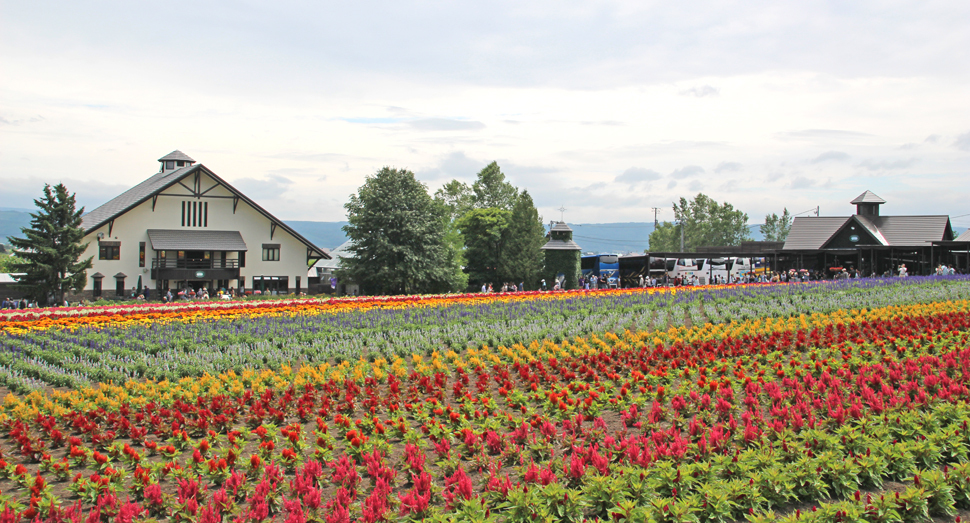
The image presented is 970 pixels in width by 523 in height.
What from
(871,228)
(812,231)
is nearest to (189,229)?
(812,231)

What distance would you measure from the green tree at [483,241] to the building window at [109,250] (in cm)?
2799

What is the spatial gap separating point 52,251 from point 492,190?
46.7 meters

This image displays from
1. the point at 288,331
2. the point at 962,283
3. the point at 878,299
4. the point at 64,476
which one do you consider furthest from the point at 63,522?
the point at 962,283

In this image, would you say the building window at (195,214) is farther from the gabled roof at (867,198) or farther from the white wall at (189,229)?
the gabled roof at (867,198)

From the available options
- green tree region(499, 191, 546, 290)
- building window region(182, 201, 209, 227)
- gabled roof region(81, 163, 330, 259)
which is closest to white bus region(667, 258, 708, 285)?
green tree region(499, 191, 546, 290)

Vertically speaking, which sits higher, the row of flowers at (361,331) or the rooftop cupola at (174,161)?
the rooftop cupola at (174,161)

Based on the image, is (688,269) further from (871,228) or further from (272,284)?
(272,284)

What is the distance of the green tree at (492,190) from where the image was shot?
76.2 metres

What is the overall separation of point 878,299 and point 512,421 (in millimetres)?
19391

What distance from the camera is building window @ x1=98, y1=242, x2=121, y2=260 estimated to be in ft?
157

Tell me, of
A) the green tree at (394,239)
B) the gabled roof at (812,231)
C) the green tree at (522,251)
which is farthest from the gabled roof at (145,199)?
the gabled roof at (812,231)

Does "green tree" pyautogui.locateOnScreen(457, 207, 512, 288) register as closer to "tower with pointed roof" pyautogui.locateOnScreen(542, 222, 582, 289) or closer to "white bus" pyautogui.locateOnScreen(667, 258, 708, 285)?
"white bus" pyautogui.locateOnScreen(667, 258, 708, 285)

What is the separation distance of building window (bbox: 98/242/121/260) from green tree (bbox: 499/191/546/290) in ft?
98.7

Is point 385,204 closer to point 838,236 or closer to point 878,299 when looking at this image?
point 878,299
